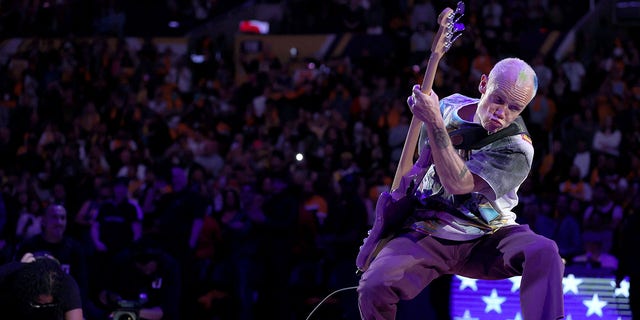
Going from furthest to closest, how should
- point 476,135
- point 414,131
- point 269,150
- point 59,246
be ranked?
1. point 269,150
2. point 59,246
3. point 414,131
4. point 476,135

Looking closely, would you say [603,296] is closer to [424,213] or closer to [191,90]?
[424,213]

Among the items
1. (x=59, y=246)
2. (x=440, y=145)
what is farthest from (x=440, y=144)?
(x=59, y=246)

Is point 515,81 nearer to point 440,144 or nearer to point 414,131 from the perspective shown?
point 440,144

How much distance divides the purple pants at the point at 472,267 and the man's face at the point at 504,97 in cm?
56

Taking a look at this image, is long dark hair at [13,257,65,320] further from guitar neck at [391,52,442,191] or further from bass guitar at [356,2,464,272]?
guitar neck at [391,52,442,191]

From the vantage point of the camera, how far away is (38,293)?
220 inches

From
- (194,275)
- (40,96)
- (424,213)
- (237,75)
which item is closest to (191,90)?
(237,75)

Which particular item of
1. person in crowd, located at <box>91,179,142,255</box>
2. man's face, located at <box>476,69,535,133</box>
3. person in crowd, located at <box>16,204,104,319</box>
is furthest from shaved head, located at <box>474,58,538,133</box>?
person in crowd, located at <box>91,179,142,255</box>

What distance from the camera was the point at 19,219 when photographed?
39.0 ft

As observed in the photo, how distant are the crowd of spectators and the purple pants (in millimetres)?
4741

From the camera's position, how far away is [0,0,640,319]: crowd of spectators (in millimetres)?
10578

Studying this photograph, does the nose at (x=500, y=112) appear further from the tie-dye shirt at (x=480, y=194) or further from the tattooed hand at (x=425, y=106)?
the tattooed hand at (x=425, y=106)

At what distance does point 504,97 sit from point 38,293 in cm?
264

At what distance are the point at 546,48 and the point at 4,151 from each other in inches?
324
